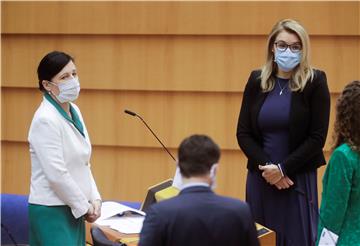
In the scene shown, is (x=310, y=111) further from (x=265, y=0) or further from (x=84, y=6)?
(x=84, y=6)

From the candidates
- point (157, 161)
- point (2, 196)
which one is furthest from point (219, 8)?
point (2, 196)

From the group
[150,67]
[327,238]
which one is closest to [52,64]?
[327,238]

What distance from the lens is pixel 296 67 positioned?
141 inches

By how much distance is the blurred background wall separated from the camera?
4.79 meters

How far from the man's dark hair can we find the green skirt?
111 centimetres

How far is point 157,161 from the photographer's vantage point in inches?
199

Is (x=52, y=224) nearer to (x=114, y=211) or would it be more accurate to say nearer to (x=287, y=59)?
(x=114, y=211)

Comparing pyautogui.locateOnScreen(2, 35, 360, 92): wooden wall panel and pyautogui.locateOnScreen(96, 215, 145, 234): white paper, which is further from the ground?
pyautogui.locateOnScreen(2, 35, 360, 92): wooden wall panel

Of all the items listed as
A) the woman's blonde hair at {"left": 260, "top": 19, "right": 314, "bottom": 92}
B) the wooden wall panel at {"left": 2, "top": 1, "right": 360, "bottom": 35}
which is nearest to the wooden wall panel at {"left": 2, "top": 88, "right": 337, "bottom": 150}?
the wooden wall panel at {"left": 2, "top": 1, "right": 360, "bottom": 35}

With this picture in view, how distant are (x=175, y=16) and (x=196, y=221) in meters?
2.90

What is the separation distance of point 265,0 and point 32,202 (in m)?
2.35

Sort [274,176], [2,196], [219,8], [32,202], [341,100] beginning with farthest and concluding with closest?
[219,8], [2,196], [274,176], [32,202], [341,100]

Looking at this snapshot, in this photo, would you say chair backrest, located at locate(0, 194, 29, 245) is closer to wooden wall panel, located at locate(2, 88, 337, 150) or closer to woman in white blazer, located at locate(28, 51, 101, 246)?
wooden wall panel, located at locate(2, 88, 337, 150)

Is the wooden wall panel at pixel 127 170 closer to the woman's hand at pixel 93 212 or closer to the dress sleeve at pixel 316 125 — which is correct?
the dress sleeve at pixel 316 125
